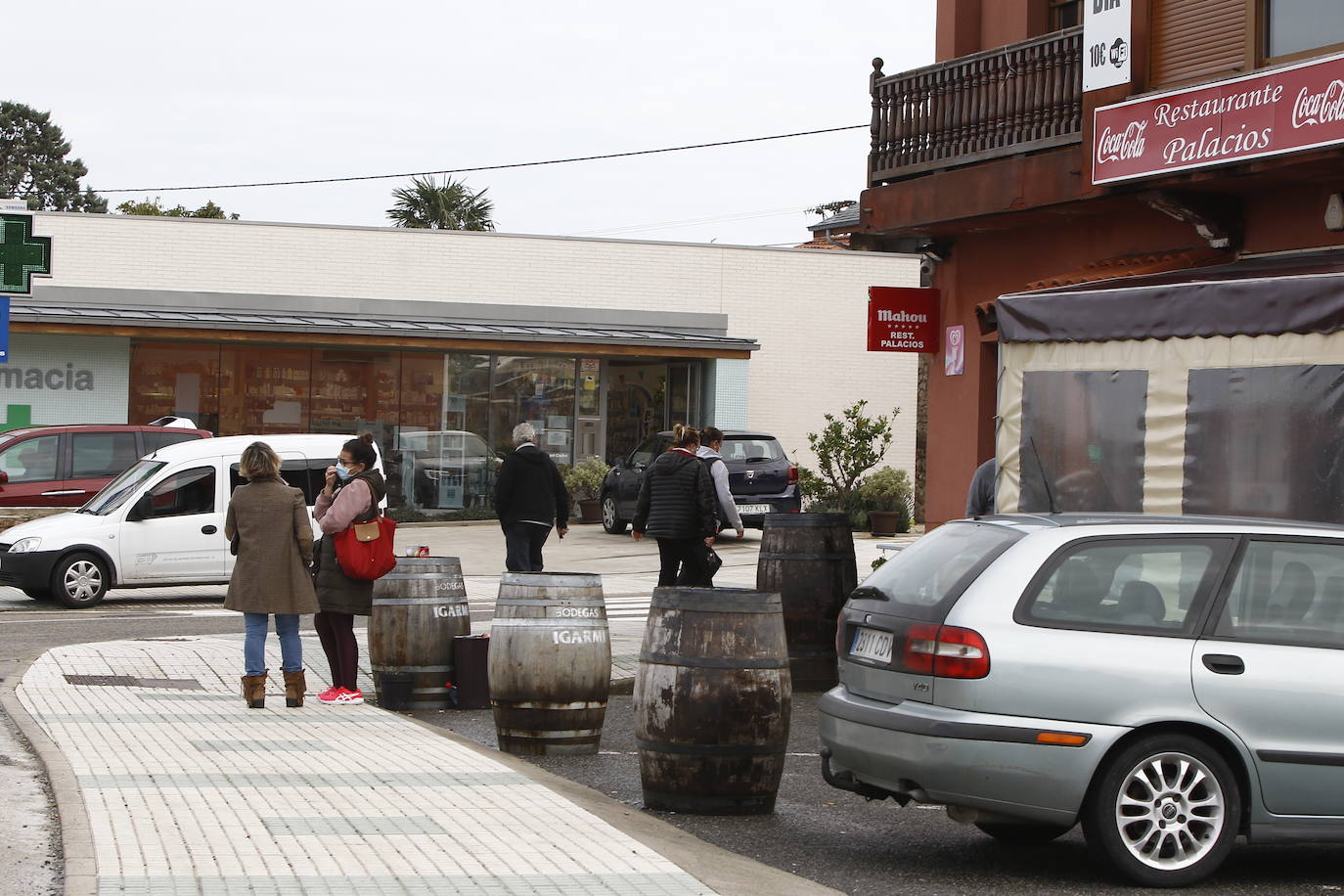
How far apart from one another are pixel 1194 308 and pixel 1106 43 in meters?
5.25

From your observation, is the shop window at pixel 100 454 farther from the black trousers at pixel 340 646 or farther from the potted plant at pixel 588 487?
the black trousers at pixel 340 646

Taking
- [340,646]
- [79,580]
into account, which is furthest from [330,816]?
[79,580]

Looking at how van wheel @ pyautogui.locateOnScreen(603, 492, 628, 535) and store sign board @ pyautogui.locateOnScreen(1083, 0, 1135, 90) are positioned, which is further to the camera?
van wheel @ pyautogui.locateOnScreen(603, 492, 628, 535)

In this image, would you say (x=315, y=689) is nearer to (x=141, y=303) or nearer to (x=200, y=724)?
(x=200, y=724)

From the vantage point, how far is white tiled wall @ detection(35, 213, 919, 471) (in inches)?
1270

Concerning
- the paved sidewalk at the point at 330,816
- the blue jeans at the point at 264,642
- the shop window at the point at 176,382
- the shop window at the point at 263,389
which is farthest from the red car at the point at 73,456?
the paved sidewalk at the point at 330,816

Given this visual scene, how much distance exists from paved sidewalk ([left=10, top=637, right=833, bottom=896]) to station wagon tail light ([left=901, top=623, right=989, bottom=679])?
100cm

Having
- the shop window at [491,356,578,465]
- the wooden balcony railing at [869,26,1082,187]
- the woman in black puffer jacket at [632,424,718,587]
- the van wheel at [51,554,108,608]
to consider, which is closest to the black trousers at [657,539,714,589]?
the woman in black puffer jacket at [632,424,718,587]

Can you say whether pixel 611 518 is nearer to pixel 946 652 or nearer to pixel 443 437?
pixel 443 437

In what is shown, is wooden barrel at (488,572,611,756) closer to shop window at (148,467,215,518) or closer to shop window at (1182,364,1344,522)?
shop window at (1182,364,1344,522)

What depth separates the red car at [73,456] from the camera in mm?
21547

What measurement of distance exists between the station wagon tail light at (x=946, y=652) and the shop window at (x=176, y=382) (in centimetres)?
2574

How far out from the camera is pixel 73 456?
71.2ft

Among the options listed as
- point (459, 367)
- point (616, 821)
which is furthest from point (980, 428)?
point (459, 367)
